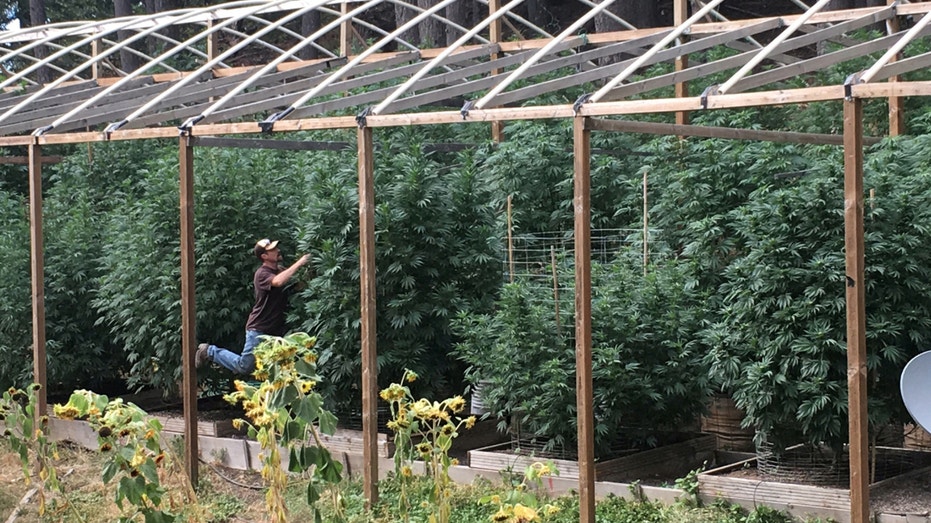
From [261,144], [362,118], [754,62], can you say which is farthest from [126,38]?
[754,62]

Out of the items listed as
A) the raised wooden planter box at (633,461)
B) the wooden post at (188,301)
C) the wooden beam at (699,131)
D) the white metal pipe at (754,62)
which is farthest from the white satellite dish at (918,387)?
the wooden post at (188,301)

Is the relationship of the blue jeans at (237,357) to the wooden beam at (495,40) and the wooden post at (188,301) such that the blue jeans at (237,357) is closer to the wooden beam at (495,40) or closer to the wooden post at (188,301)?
the wooden post at (188,301)

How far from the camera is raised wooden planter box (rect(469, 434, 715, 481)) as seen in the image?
24.6 ft

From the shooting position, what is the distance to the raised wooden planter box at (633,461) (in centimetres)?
749

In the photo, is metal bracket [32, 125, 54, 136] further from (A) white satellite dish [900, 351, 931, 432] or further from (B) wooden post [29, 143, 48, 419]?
(A) white satellite dish [900, 351, 931, 432]

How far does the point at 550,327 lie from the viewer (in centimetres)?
Answer: 756

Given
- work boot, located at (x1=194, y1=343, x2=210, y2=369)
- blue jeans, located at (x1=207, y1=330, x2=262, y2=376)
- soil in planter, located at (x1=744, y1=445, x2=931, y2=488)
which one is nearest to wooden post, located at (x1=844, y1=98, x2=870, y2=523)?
soil in planter, located at (x1=744, y1=445, x2=931, y2=488)

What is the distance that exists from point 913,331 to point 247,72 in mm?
6930

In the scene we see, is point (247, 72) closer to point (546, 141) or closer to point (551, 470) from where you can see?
point (546, 141)

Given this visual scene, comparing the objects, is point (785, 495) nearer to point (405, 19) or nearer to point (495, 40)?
point (495, 40)

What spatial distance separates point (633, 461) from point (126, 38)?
15.2m

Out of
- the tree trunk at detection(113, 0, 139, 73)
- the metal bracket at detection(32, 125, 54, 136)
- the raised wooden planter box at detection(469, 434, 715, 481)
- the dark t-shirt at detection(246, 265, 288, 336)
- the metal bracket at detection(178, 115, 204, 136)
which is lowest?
the raised wooden planter box at detection(469, 434, 715, 481)

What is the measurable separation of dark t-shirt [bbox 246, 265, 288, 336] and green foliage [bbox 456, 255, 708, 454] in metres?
1.97

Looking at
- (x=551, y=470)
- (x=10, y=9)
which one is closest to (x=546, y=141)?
(x=551, y=470)
